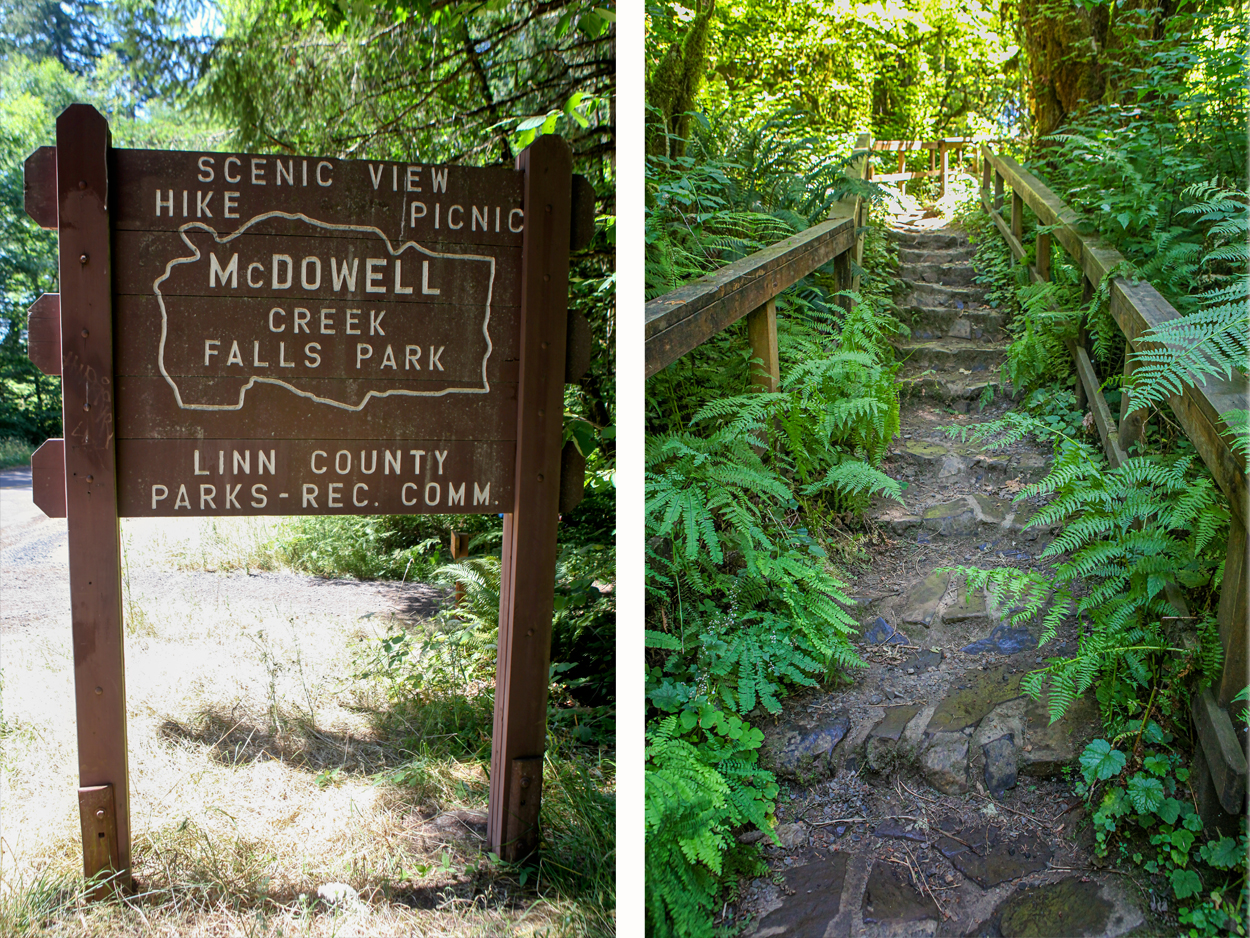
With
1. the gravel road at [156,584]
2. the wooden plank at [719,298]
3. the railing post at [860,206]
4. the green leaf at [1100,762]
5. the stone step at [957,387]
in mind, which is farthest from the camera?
the railing post at [860,206]

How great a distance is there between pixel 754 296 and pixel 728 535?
952 millimetres

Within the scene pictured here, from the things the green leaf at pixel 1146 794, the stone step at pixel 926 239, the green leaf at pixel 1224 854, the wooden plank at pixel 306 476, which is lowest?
the green leaf at pixel 1224 854

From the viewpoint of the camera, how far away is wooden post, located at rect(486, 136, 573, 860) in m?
1.76

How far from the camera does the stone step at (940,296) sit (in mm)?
4602

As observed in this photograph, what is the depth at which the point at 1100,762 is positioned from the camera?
1757 mm

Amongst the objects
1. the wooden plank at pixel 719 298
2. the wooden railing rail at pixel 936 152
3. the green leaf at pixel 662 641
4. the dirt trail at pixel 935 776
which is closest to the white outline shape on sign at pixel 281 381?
the wooden plank at pixel 719 298

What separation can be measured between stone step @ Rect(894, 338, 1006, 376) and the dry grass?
2889 millimetres

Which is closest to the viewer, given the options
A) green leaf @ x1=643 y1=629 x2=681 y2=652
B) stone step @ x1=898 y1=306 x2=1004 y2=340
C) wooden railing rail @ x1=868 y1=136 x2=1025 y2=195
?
green leaf @ x1=643 y1=629 x2=681 y2=652

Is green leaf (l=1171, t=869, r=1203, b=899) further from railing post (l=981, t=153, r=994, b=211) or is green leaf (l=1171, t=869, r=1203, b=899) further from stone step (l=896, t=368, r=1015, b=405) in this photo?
railing post (l=981, t=153, r=994, b=211)

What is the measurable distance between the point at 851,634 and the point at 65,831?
2204 mm

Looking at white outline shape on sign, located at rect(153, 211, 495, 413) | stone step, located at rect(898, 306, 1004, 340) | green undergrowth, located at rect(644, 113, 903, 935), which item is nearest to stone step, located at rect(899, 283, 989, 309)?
stone step, located at rect(898, 306, 1004, 340)

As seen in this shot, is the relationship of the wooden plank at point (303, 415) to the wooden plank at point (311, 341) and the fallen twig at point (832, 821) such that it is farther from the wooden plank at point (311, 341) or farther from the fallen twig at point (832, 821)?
the fallen twig at point (832, 821)

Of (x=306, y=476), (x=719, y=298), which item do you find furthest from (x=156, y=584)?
(x=719, y=298)

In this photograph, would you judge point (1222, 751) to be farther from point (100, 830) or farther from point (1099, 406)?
point (100, 830)
